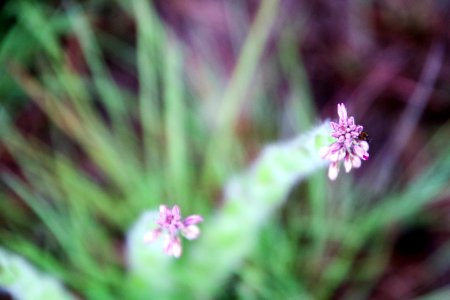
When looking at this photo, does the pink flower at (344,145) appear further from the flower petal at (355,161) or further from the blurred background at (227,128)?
the blurred background at (227,128)

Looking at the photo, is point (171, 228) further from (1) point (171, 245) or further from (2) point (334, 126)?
(2) point (334, 126)

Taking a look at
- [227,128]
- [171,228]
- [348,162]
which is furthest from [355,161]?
[227,128]

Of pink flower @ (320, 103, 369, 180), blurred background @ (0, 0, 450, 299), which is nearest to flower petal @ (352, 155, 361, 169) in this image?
pink flower @ (320, 103, 369, 180)

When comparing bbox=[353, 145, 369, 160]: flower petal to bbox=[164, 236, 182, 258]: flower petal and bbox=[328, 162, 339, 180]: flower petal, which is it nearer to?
bbox=[328, 162, 339, 180]: flower petal

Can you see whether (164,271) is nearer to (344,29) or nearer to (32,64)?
(32,64)

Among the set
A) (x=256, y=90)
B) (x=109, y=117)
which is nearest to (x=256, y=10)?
(x=256, y=90)
